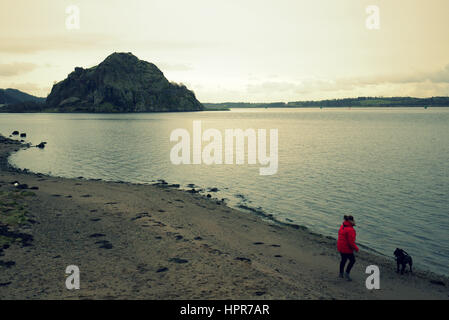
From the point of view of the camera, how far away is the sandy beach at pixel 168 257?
37.1 ft

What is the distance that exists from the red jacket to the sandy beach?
1.71m

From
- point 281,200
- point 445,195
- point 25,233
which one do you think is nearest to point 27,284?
point 25,233

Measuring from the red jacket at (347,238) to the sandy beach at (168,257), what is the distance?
67.4 inches

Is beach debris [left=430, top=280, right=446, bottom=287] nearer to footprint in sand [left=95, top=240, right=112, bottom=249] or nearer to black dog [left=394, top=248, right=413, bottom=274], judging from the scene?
black dog [left=394, top=248, right=413, bottom=274]

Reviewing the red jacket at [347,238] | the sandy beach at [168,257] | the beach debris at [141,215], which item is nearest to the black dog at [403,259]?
the sandy beach at [168,257]

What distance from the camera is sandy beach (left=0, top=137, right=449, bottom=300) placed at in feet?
37.1

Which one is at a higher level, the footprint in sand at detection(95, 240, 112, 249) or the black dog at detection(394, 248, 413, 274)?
the footprint in sand at detection(95, 240, 112, 249)

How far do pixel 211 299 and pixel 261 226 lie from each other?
38.1 feet

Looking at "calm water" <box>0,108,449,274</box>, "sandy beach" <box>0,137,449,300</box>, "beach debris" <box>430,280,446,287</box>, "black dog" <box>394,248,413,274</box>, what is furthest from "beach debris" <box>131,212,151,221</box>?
"beach debris" <box>430,280,446,287</box>

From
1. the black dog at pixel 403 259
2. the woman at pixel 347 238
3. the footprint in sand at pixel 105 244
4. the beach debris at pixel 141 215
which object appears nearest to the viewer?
the woman at pixel 347 238

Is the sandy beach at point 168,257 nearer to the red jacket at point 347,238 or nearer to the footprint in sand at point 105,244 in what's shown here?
the footprint in sand at point 105,244

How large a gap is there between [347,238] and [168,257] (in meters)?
8.28

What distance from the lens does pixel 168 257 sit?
14344 millimetres

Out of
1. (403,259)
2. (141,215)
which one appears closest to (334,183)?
(403,259)
